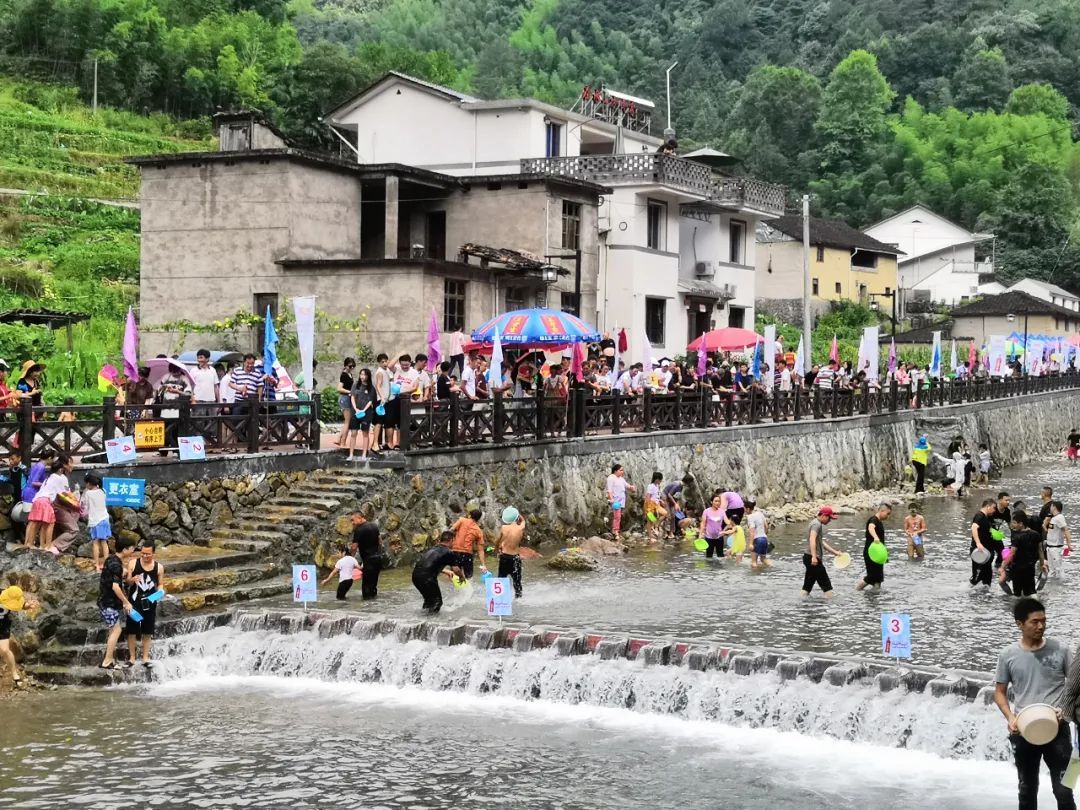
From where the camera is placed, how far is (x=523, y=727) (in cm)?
1645

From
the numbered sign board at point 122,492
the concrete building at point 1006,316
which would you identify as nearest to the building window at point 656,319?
the numbered sign board at point 122,492

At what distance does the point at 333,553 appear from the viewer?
77.4 feet

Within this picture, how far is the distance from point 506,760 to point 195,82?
8183cm

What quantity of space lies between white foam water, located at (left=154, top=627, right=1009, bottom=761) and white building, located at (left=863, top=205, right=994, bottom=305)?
81.9m

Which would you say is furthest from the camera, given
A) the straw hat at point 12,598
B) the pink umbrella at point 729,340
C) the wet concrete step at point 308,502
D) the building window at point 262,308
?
the pink umbrella at point 729,340

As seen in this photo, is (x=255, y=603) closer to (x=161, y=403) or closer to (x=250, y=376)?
(x=161, y=403)

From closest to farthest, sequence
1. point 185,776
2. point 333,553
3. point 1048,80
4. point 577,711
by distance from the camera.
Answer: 1. point 185,776
2. point 577,711
3. point 333,553
4. point 1048,80

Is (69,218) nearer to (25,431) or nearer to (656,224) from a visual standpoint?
(656,224)

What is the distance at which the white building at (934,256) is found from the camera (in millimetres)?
96375

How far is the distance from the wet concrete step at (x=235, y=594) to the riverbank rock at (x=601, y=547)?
24.0 ft

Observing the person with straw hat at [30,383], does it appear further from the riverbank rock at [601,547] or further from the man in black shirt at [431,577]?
the riverbank rock at [601,547]

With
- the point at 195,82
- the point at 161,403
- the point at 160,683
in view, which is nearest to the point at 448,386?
the point at 161,403

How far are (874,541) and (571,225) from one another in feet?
75.4

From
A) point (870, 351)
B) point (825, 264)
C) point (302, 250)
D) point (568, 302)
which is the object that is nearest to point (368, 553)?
point (302, 250)
